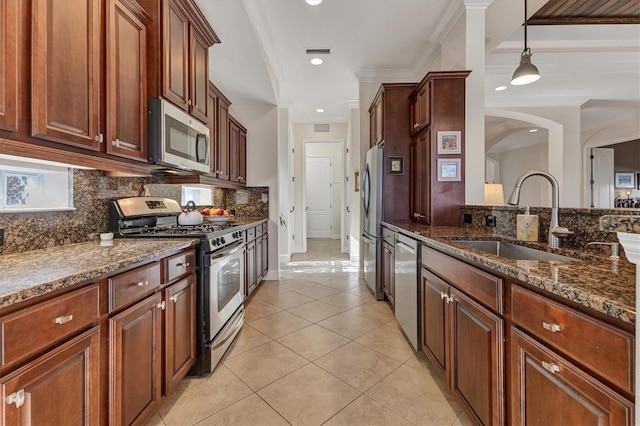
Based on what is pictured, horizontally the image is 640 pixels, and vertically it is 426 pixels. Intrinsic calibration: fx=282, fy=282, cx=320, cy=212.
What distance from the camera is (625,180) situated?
6.54 meters

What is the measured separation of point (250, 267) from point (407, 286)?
5.89ft

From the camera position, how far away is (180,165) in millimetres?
2004

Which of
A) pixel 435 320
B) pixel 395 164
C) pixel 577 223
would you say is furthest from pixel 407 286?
pixel 395 164

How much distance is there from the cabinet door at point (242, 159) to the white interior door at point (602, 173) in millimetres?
7311

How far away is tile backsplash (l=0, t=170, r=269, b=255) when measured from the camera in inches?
53.7

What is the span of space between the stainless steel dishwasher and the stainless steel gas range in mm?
1413

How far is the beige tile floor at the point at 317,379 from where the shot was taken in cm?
154

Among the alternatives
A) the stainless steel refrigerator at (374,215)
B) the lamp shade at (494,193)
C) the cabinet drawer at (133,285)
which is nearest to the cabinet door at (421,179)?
the stainless steel refrigerator at (374,215)

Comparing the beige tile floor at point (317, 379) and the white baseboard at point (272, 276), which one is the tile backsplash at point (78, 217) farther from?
the white baseboard at point (272, 276)

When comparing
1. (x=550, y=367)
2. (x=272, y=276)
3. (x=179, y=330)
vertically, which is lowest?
(x=272, y=276)

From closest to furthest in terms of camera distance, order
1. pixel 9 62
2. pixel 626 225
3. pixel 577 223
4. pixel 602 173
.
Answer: pixel 626 225, pixel 9 62, pixel 577 223, pixel 602 173

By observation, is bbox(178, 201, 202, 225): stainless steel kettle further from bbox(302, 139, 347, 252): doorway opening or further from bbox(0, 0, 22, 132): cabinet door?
bbox(302, 139, 347, 252): doorway opening

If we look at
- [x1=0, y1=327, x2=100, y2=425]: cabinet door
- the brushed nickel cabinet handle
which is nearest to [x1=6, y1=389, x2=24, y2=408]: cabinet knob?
[x1=0, y1=327, x2=100, y2=425]: cabinet door

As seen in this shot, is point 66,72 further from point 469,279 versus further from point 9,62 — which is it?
point 469,279
